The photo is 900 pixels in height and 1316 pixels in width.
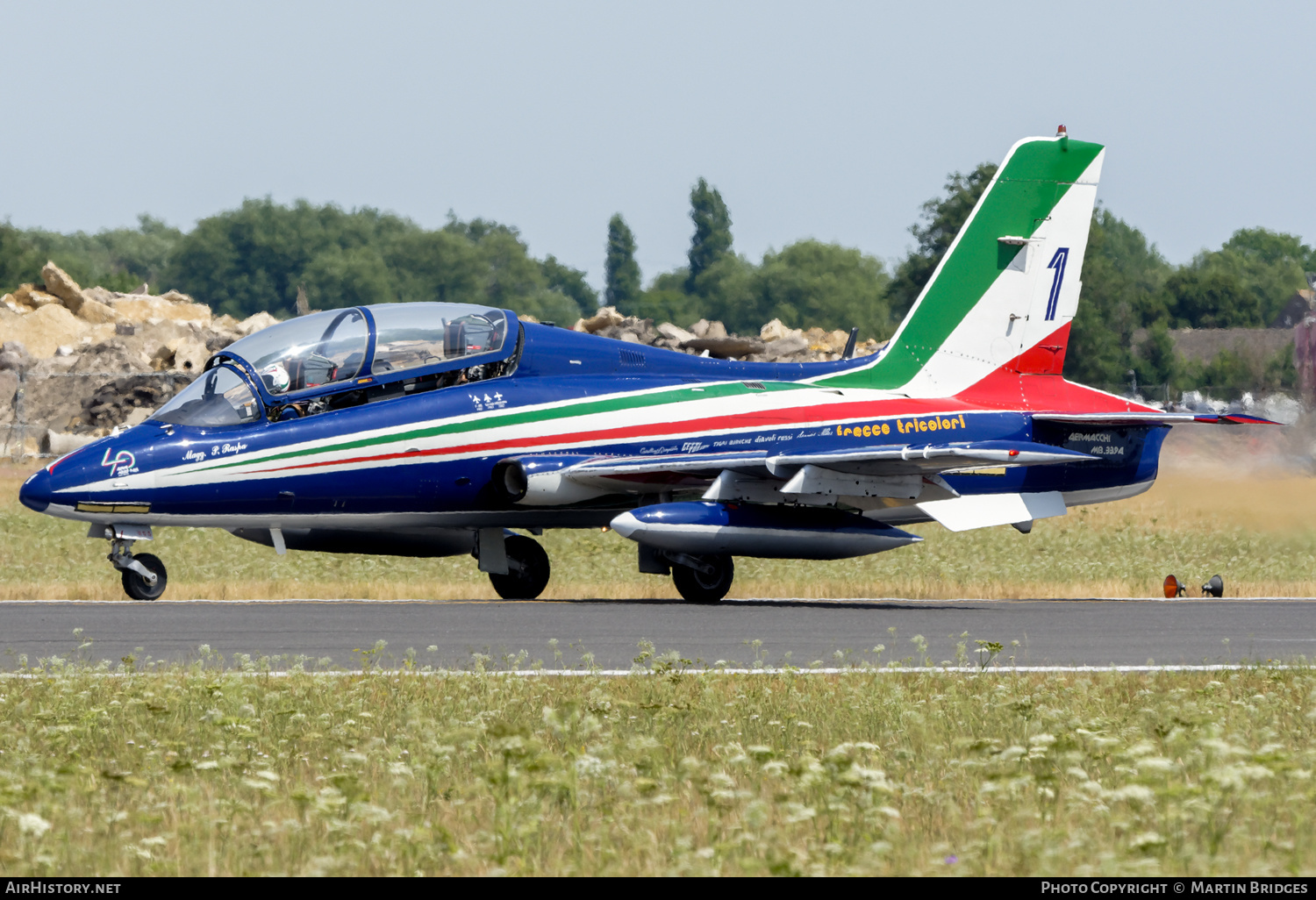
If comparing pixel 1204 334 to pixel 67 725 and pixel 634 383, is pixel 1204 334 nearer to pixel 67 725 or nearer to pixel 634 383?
pixel 634 383

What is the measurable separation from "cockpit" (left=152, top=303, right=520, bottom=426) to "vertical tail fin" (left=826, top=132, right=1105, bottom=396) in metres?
6.43

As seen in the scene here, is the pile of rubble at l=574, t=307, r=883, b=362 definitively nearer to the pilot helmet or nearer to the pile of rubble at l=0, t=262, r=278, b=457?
the pile of rubble at l=0, t=262, r=278, b=457

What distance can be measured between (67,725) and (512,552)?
11275 millimetres

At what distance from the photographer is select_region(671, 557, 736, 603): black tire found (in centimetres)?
1781

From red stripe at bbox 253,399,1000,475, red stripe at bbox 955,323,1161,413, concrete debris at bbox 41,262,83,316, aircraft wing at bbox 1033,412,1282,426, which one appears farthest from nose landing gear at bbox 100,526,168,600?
concrete debris at bbox 41,262,83,316

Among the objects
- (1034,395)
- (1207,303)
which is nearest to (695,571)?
(1034,395)

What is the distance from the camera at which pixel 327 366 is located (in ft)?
53.6

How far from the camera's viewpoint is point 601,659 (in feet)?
37.9

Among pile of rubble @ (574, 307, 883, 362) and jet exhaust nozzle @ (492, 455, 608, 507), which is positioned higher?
pile of rubble @ (574, 307, 883, 362)

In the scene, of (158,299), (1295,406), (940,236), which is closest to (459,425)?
(1295,406)

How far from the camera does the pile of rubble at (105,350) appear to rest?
50531 mm

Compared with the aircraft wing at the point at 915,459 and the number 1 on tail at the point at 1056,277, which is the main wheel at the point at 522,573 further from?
the number 1 on tail at the point at 1056,277

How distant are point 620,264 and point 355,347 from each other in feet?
435

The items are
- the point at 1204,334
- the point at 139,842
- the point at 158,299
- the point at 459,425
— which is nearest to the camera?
the point at 139,842
